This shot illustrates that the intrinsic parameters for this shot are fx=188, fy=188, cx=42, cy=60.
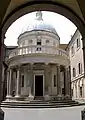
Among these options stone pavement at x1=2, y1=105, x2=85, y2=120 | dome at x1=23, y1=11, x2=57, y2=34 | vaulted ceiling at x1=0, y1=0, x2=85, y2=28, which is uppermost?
dome at x1=23, y1=11, x2=57, y2=34

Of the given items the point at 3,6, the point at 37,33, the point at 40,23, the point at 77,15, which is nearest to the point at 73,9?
the point at 77,15

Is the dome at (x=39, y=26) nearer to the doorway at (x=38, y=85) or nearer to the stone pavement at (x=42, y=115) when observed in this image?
the doorway at (x=38, y=85)

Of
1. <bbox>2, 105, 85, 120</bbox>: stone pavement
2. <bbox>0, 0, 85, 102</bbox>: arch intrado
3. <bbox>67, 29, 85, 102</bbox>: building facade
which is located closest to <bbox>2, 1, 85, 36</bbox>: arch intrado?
<bbox>0, 0, 85, 102</bbox>: arch intrado

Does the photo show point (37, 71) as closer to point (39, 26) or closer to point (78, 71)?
point (78, 71)

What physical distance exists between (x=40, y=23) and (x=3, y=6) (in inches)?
889

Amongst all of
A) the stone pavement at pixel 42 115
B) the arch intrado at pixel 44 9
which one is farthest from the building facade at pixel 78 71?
the arch intrado at pixel 44 9

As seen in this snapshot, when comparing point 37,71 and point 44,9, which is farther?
point 37,71

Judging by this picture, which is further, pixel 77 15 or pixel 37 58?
pixel 37 58

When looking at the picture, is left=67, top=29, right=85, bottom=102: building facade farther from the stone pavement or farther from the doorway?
the stone pavement

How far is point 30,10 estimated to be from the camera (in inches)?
237

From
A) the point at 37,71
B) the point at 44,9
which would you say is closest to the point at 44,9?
the point at 44,9

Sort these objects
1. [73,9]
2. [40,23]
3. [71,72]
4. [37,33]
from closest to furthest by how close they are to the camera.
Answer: [73,9] < [37,33] < [40,23] < [71,72]

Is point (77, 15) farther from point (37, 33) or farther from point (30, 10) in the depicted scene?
point (37, 33)

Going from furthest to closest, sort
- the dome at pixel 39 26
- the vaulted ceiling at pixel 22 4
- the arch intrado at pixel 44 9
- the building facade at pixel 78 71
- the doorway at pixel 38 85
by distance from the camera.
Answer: the dome at pixel 39 26
the building facade at pixel 78 71
the doorway at pixel 38 85
the arch intrado at pixel 44 9
the vaulted ceiling at pixel 22 4
